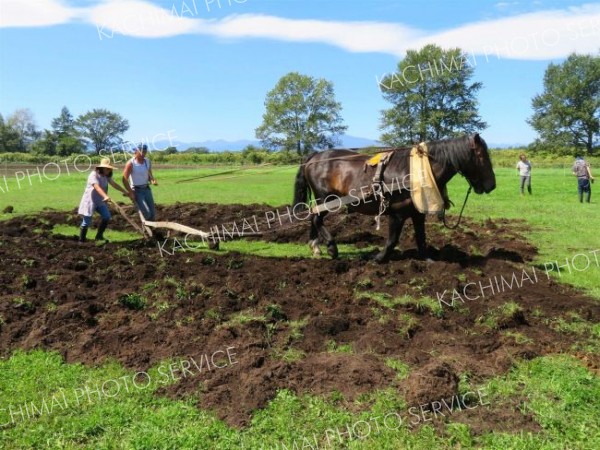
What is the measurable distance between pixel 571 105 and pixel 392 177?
3193 inches

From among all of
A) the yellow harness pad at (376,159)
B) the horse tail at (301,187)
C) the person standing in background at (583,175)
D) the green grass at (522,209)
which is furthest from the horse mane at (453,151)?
the person standing in background at (583,175)

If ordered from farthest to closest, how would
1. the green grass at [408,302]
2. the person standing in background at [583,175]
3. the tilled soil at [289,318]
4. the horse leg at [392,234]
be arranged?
1. the person standing in background at [583,175]
2. the horse leg at [392,234]
3. the green grass at [408,302]
4. the tilled soil at [289,318]

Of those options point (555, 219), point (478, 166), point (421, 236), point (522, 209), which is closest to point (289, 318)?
point (421, 236)

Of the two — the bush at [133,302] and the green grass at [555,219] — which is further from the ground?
the bush at [133,302]

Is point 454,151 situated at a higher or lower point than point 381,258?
higher

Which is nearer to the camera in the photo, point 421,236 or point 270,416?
point 270,416

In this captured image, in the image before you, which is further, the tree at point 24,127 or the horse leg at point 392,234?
the tree at point 24,127

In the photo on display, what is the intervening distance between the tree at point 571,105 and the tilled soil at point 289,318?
7535cm

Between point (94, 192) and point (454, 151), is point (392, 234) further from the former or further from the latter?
point (94, 192)

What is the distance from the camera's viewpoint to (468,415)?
4285 mm

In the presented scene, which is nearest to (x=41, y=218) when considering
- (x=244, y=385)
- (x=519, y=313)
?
(x=244, y=385)

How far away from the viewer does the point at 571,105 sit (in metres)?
78.0

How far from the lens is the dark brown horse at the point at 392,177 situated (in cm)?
831

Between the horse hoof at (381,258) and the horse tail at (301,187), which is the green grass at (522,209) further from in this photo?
the horse hoof at (381,258)
